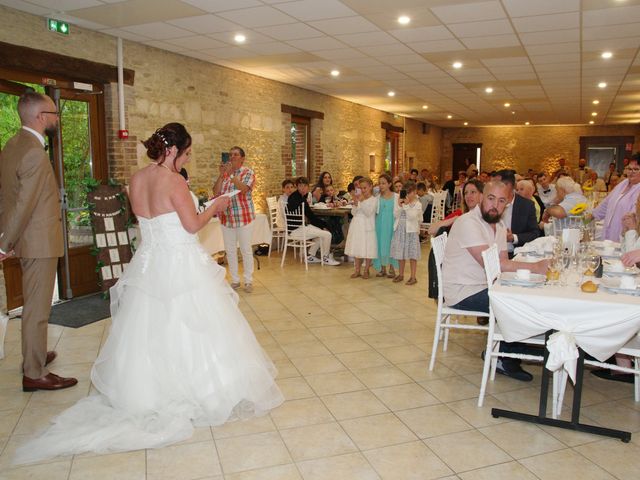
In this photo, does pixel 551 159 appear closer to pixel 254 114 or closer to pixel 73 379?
pixel 254 114

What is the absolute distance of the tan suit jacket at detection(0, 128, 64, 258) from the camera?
3.41 m

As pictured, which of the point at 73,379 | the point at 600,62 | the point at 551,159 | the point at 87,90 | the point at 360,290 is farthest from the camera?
the point at 551,159

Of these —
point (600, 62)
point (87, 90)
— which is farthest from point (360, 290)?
point (600, 62)

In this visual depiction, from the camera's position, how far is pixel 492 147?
19.8 meters

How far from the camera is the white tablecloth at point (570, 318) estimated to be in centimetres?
285

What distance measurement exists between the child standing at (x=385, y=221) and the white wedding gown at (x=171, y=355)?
4.03 meters

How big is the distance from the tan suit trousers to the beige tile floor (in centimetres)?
24

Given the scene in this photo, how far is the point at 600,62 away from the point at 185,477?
26.4 ft

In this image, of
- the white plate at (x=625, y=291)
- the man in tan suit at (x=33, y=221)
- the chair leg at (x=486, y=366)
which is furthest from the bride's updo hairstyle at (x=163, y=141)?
the white plate at (x=625, y=291)

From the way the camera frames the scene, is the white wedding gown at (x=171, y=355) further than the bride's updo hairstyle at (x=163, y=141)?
No

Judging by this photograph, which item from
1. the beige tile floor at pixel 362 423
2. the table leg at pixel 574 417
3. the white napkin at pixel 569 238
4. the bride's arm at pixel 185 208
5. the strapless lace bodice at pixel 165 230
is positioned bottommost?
the beige tile floor at pixel 362 423

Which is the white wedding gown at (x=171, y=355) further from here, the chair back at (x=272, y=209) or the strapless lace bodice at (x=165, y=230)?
the chair back at (x=272, y=209)

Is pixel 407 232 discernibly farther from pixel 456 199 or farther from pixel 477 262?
pixel 456 199

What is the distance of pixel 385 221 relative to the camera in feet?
23.3
